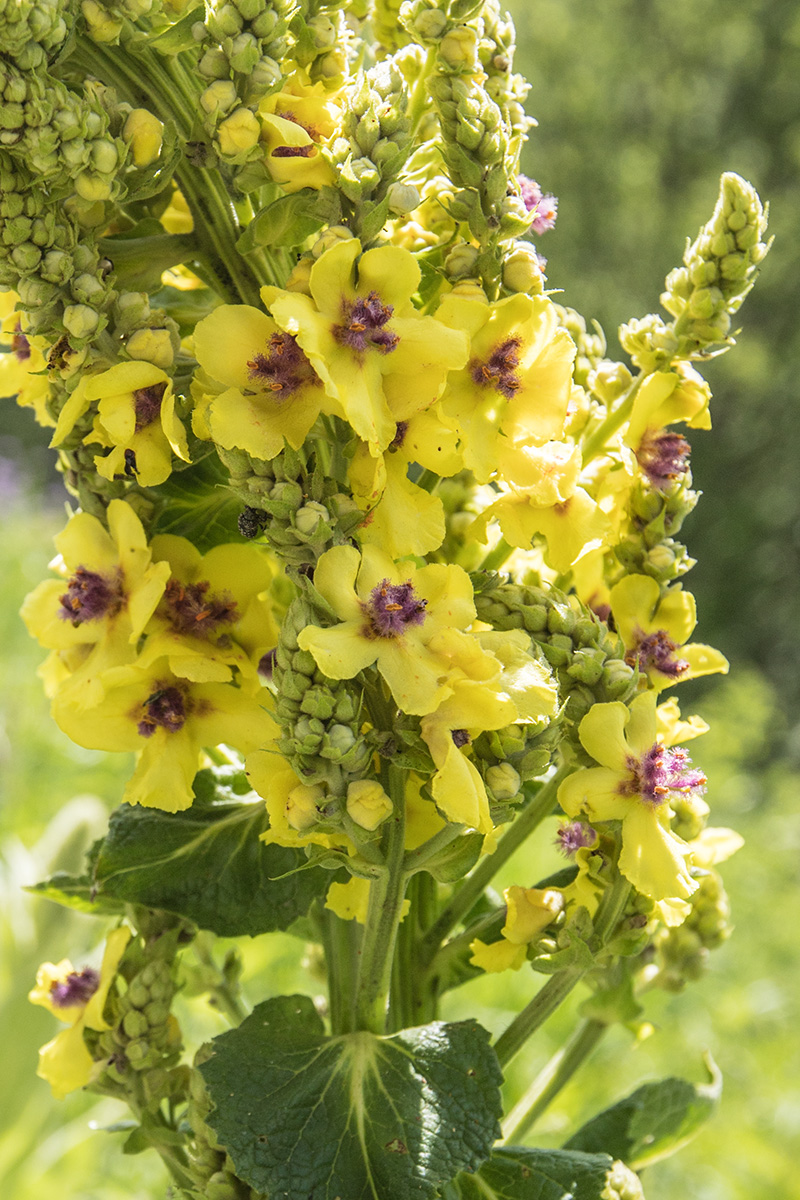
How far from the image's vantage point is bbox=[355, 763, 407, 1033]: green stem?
1.85ft

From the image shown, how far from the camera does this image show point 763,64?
6543 mm

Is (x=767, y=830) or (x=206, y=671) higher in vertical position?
(x=767, y=830)

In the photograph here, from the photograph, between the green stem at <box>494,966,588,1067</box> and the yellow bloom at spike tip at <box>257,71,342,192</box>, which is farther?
the green stem at <box>494,966,588,1067</box>

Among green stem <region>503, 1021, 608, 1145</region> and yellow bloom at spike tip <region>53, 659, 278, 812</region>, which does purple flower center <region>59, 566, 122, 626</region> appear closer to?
yellow bloom at spike tip <region>53, 659, 278, 812</region>

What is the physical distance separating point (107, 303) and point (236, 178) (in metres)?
0.09

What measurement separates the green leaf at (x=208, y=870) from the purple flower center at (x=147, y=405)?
0.26m

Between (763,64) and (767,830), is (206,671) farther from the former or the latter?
(763,64)

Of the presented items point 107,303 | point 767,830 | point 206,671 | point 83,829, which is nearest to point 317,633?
point 206,671

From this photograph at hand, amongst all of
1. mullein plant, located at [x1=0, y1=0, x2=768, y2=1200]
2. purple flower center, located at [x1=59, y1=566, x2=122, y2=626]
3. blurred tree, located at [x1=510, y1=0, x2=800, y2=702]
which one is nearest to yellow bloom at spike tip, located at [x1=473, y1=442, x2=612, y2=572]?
mullein plant, located at [x1=0, y1=0, x2=768, y2=1200]

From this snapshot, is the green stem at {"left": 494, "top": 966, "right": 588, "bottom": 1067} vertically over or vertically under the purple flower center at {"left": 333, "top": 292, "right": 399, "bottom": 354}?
under

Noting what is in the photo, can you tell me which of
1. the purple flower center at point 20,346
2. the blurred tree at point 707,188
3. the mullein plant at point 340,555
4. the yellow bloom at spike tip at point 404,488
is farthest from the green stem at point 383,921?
the blurred tree at point 707,188

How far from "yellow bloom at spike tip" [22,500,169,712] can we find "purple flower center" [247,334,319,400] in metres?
0.12

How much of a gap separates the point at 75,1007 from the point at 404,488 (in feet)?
1.38

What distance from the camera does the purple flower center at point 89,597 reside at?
2.09ft
